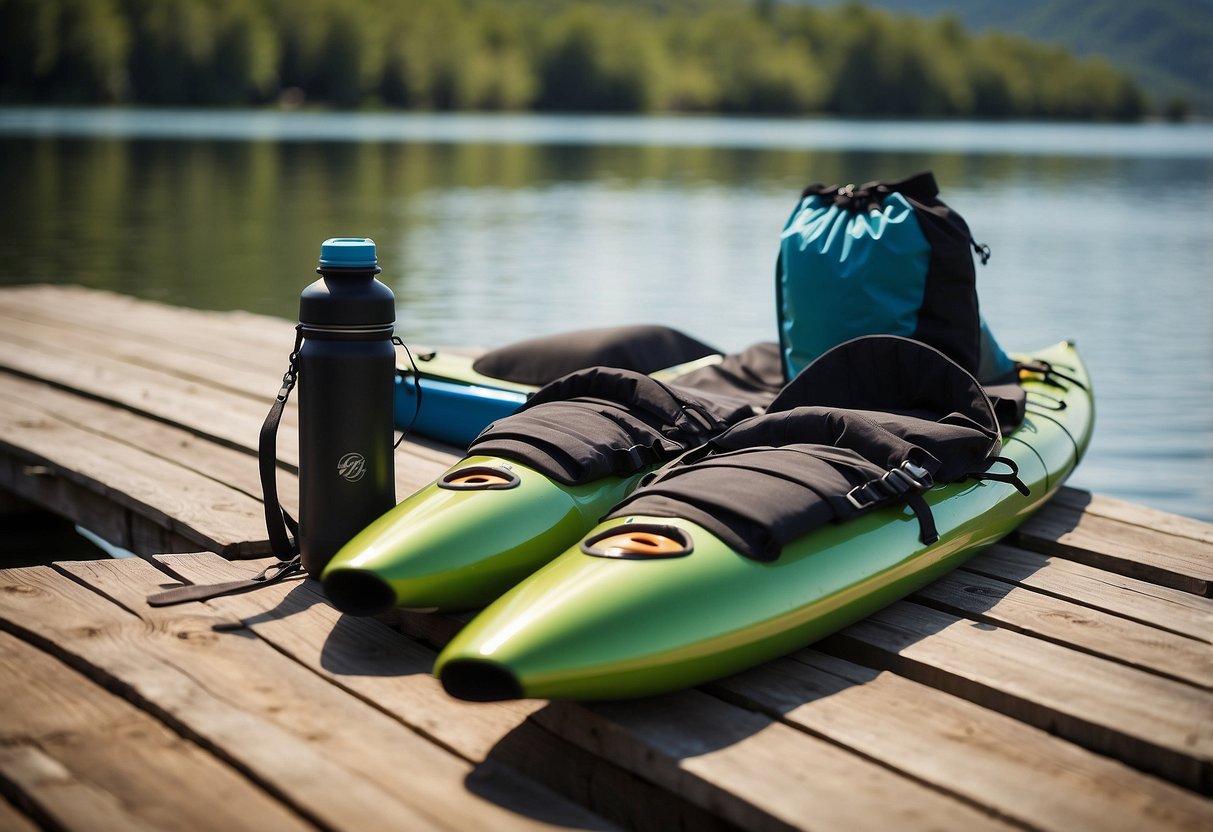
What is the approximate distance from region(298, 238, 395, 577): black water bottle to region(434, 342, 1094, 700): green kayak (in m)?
0.73

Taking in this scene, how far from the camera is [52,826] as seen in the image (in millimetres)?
2166

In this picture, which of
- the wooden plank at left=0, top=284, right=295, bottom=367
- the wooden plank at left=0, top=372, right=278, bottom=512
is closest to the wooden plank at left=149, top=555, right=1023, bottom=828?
the wooden plank at left=0, top=372, right=278, bottom=512

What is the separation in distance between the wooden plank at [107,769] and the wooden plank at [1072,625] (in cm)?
186

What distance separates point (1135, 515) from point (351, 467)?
8.86ft

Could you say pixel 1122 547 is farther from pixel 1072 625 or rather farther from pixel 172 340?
pixel 172 340

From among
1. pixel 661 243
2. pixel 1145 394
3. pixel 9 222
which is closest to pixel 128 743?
pixel 1145 394

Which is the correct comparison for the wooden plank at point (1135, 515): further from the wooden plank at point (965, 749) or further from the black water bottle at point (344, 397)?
the black water bottle at point (344, 397)

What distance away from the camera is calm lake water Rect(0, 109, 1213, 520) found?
10.5m

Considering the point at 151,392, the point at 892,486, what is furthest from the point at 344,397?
the point at 151,392

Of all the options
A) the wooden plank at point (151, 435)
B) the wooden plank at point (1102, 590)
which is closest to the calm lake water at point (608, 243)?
the wooden plank at point (151, 435)

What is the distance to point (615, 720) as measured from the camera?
2521mm

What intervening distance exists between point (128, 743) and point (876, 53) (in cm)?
11470

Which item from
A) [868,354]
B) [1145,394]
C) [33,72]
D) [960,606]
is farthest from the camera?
[33,72]

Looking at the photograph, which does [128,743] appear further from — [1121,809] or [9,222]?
[9,222]
